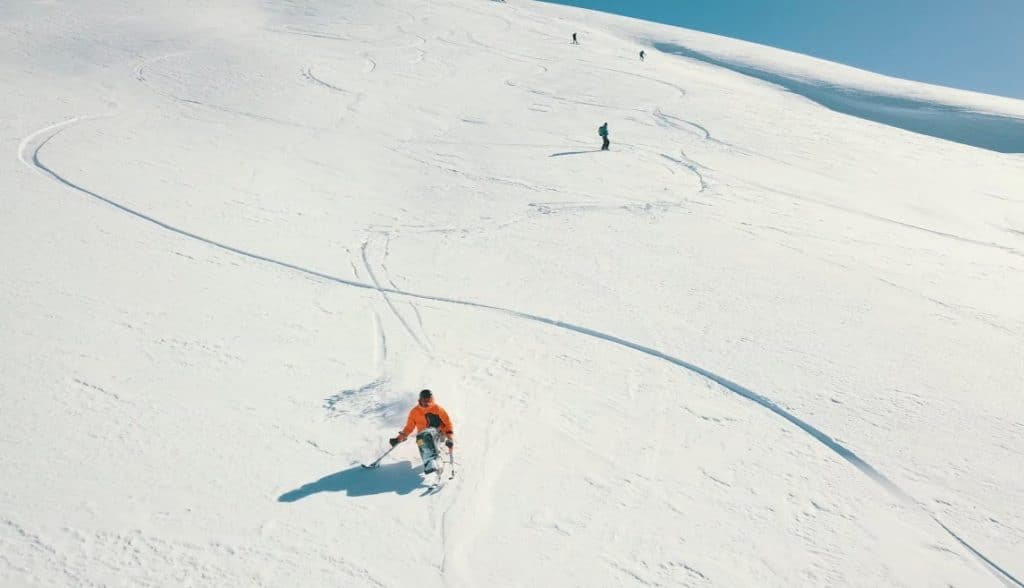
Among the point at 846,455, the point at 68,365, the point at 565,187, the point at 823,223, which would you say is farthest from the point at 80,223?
the point at 823,223

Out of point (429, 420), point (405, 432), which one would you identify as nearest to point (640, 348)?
point (429, 420)

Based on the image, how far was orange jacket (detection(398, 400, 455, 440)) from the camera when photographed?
19.7 feet

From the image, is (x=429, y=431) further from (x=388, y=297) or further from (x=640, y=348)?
(x=388, y=297)

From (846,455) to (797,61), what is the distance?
4341 cm

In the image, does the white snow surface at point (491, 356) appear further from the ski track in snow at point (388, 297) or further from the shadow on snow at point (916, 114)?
the shadow on snow at point (916, 114)

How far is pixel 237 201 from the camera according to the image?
12516 millimetres

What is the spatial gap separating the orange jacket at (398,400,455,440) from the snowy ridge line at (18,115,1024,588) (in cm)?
319

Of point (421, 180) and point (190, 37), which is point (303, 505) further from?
point (190, 37)

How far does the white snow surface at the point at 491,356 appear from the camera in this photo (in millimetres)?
5266

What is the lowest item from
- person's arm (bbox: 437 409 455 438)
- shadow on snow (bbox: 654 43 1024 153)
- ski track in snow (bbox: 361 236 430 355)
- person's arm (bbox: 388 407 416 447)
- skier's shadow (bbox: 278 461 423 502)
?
skier's shadow (bbox: 278 461 423 502)

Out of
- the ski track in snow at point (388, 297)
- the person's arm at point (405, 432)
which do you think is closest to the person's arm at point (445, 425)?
the person's arm at point (405, 432)

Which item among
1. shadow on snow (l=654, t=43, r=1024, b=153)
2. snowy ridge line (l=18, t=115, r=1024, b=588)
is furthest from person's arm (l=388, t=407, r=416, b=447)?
shadow on snow (l=654, t=43, r=1024, b=153)

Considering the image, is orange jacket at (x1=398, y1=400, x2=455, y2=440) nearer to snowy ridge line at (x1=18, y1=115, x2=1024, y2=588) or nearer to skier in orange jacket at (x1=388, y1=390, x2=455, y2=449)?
skier in orange jacket at (x1=388, y1=390, x2=455, y2=449)

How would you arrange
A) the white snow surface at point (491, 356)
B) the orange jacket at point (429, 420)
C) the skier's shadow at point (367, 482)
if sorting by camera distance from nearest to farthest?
the white snow surface at point (491, 356) < the skier's shadow at point (367, 482) < the orange jacket at point (429, 420)
